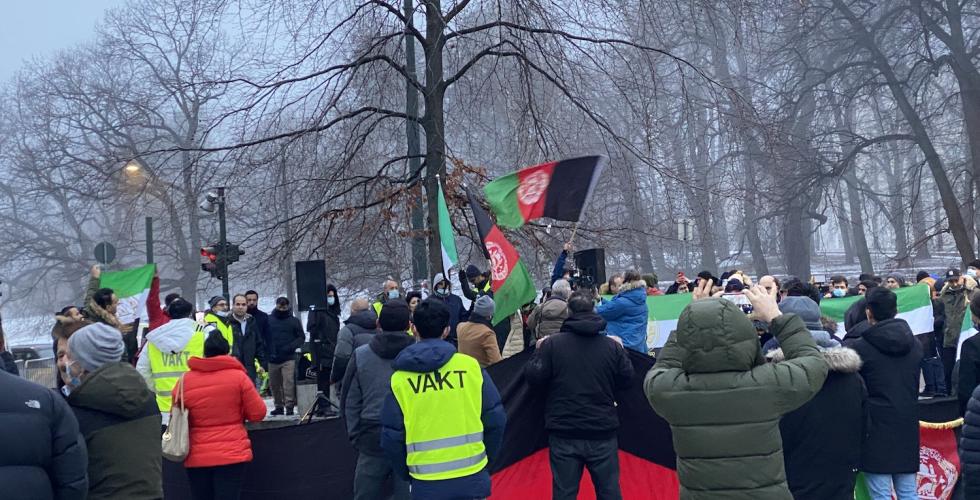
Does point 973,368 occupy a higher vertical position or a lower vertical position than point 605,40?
lower

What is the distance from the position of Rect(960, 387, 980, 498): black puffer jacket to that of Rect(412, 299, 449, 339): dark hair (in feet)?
9.12

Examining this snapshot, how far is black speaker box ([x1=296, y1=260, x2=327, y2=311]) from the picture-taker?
512 inches

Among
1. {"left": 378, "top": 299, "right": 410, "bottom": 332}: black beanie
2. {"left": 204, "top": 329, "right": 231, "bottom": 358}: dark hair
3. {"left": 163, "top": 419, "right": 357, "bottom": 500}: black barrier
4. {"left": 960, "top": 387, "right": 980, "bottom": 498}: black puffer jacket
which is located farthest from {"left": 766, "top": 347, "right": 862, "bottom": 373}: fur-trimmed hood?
{"left": 163, "top": 419, "right": 357, "bottom": 500}: black barrier

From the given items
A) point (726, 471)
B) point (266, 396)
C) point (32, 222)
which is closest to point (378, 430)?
point (726, 471)

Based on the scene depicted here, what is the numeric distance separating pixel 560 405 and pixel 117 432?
2.81 meters

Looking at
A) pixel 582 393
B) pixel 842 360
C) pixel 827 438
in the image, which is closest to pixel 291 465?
pixel 582 393

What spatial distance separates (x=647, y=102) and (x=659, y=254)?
32.1m

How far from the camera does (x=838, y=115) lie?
27.6m

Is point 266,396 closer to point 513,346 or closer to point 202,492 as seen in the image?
point 513,346

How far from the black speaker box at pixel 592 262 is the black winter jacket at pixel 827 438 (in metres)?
6.74

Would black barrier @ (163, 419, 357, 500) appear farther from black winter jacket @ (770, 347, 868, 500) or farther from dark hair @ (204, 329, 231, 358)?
black winter jacket @ (770, 347, 868, 500)

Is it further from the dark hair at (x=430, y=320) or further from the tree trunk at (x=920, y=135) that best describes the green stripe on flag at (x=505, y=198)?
the tree trunk at (x=920, y=135)

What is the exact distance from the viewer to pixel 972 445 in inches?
196

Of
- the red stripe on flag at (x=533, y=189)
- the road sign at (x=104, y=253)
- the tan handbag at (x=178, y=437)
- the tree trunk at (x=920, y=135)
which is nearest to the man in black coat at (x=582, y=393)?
the red stripe on flag at (x=533, y=189)
